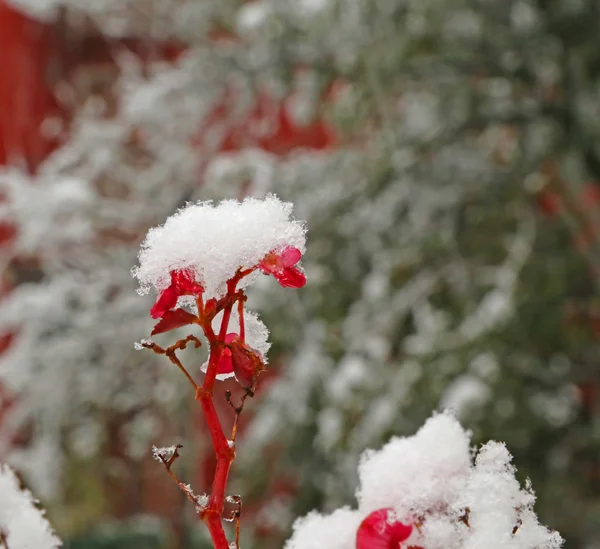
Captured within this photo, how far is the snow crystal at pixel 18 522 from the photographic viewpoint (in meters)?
0.28

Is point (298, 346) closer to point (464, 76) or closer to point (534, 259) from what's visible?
point (534, 259)

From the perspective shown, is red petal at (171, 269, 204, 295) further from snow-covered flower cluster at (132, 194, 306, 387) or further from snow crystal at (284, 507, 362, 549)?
snow crystal at (284, 507, 362, 549)

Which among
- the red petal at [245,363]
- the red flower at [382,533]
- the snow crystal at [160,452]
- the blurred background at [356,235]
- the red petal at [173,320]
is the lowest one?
the red flower at [382,533]

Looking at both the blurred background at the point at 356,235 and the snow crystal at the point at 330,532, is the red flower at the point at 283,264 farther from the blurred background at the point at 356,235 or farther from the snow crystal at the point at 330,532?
the blurred background at the point at 356,235

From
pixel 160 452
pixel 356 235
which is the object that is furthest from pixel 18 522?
pixel 356 235

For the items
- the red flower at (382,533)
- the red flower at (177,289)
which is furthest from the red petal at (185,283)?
the red flower at (382,533)

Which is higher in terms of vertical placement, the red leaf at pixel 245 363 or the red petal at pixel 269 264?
the red petal at pixel 269 264

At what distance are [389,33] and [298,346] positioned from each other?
0.66 m

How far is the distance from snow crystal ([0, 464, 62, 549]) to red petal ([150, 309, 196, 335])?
101 mm

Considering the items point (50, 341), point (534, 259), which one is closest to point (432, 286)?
point (534, 259)

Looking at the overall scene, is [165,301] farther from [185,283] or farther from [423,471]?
[423,471]

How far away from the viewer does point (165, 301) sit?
251 mm

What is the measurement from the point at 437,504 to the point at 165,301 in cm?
13

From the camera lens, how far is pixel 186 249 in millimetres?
253
